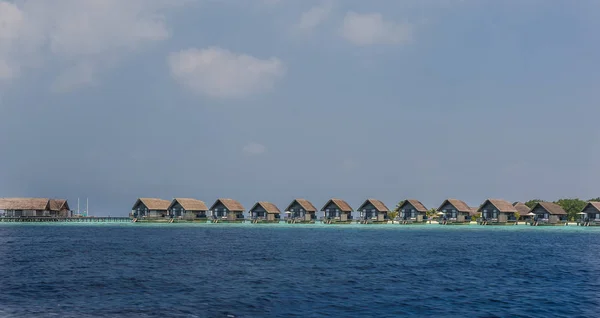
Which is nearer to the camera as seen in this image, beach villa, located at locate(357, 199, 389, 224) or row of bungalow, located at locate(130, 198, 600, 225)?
row of bungalow, located at locate(130, 198, 600, 225)

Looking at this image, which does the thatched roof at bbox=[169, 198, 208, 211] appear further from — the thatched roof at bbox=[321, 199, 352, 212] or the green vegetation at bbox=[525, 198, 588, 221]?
the green vegetation at bbox=[525, 198, 588, 221]

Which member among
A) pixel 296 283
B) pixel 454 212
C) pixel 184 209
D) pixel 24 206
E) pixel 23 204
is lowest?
pixel 296 283

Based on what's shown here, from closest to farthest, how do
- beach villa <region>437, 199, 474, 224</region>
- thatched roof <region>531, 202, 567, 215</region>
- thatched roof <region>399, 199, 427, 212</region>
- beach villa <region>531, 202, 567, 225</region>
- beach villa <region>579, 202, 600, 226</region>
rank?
beach villa <region>579, 202, 600, 226</region>
thatched roof <region>531, 202, 567, 215</region>
beach villa <region>531, 202, 567, 225</region>
beach villa <region>437, 199, 474, 224</region>
thatched roof <region>399, 199, 427, 212</region>

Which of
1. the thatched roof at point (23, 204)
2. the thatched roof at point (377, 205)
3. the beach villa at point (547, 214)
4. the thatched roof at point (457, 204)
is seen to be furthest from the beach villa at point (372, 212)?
the thatched roof at point (23, 204)

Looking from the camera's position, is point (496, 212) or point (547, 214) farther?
point (496, 212)

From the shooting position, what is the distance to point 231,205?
413 ft

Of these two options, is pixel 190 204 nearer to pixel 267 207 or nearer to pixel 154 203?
pixel 154 203

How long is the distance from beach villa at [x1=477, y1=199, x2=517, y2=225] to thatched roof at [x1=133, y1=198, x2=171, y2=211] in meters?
67.6

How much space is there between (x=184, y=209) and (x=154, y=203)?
8.44 m

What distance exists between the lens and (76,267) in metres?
38.0

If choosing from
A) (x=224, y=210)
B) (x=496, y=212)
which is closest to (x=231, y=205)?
(x=224, y=210)

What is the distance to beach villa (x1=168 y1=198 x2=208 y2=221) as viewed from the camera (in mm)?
122125

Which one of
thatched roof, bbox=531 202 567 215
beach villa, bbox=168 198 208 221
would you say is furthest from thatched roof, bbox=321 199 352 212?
thatched roof, bbox=531 202 567 215

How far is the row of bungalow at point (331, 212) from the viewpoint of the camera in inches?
4567
